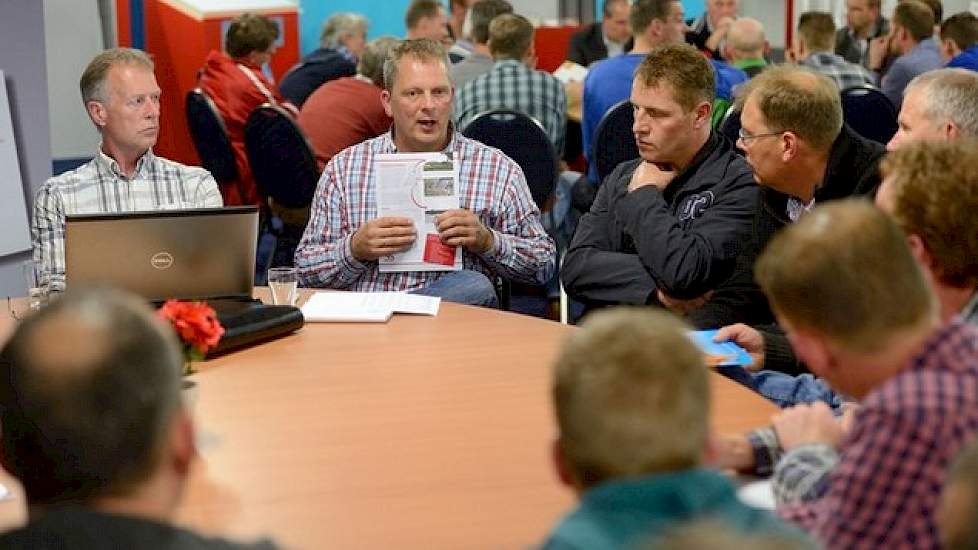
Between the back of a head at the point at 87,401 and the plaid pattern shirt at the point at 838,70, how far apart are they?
547 cm

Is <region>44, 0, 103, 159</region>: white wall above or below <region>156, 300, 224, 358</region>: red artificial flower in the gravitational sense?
above

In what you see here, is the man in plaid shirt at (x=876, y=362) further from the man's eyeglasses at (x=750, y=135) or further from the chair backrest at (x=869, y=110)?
the chair backrest at (x=869, y=110)

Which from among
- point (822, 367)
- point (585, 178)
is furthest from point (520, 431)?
point (585, 178)

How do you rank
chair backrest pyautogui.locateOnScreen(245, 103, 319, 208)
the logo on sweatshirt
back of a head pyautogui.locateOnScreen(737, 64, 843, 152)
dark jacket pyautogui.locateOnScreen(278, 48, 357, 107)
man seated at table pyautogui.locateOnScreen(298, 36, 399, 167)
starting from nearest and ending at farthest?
back of a head pyautogui.locateOnScreen(737, 64, 843, 152), the logo on sweatshirt, chair backrest pyautogui.locateOnScreen(245, 103, 319, 208), man seated at table pyautogui.locateOnScreen(298, 36, 399, 167), dark jacket pyautogui.locateOnScreen(278, 48, 357, 107)

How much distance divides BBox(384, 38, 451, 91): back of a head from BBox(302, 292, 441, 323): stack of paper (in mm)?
958

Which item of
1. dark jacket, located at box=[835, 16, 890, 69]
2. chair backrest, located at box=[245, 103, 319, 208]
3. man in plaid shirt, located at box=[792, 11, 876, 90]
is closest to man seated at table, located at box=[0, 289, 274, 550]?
chair backrest, located at box=[245, 103, 319, 208]

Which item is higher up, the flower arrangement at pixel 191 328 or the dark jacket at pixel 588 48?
the dark jacket at pixel 588 48

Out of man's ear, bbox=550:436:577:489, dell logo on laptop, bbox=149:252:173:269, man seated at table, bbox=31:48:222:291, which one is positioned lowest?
man's ear, bbox=550:436:577:489

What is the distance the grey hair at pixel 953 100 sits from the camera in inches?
124

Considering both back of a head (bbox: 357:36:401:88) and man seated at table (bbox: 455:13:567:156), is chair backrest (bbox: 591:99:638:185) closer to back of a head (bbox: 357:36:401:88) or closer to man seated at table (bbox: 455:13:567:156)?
man seated at table (bbox: 455:13:567:156)

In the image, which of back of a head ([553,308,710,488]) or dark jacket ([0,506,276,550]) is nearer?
dark jacket ([0,506,276,550])

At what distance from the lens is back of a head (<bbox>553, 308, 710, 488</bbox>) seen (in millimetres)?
1418

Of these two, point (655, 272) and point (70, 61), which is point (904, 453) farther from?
point (70, 61)

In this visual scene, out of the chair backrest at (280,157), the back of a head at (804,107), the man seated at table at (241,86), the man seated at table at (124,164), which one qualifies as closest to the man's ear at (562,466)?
the back of a head at (804,107)
